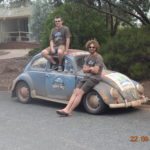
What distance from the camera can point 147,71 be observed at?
13.9m

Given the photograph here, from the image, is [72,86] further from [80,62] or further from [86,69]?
[80,62]

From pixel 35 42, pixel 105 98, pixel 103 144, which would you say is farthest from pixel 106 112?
pixel 35 42

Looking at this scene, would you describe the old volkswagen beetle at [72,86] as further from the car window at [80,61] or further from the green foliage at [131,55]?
the green foliage at [131,55]

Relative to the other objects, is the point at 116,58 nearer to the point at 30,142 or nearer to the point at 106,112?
the point at 106,112

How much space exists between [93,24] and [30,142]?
11109mm

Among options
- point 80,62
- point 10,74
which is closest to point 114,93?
point 80,62

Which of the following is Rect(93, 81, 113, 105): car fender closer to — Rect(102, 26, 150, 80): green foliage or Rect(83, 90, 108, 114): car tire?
Rect(83, 90, 108, 114): car tire

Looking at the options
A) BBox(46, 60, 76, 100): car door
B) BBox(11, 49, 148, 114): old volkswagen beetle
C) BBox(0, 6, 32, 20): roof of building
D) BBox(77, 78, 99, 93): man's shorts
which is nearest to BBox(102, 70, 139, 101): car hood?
BBox(11, 49, 148, 114): old volkswagen beetle

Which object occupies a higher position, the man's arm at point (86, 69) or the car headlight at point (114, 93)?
the man's arm at point (86, 69)

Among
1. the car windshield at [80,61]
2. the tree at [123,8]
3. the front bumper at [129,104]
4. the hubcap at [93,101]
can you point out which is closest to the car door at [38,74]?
the car windshield at [80,61]

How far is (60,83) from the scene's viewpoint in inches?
446

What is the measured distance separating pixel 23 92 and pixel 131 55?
3631 millimetres

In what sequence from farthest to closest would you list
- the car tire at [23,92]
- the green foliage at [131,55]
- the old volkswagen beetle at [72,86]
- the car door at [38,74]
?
the green foliage at [131,55]
the car tire at [23,92]
the car door at [38,74]
the old volkswagen beetle at [72,86]

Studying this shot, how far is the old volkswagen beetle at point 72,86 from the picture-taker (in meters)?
10.5
